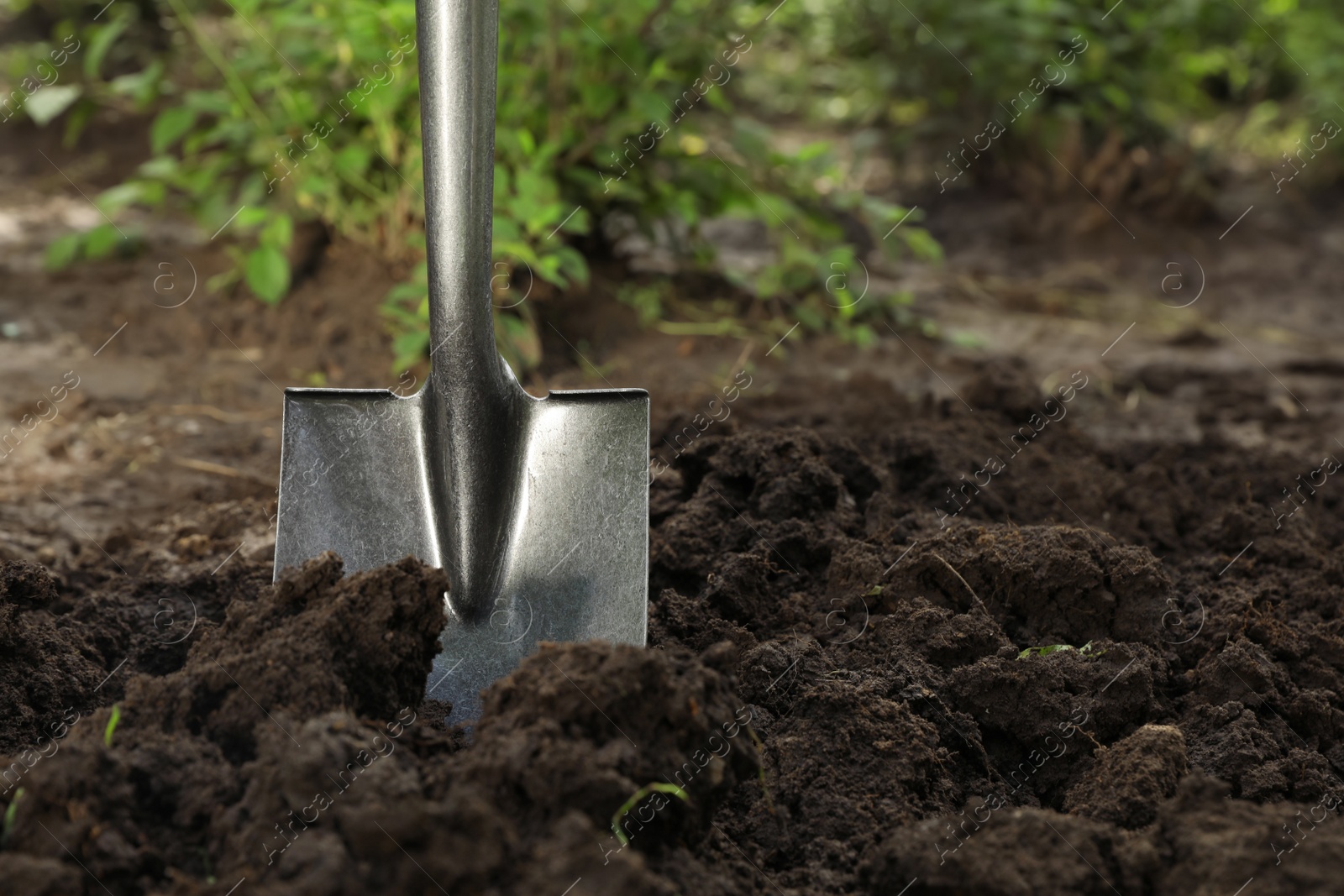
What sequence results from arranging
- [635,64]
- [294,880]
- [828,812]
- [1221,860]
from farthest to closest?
[635,64] → [828,812] → [1221,860] → [294,880]

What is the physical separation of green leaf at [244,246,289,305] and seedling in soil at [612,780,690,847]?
220 cm

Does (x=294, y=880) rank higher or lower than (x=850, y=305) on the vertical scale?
higher

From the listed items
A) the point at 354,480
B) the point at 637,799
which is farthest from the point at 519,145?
the point at 637,799

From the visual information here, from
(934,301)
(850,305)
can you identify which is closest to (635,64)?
(850,305)

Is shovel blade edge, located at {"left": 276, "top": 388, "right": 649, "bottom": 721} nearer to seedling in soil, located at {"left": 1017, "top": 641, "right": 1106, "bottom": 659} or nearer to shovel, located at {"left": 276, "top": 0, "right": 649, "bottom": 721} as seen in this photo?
shovel, located at {"left": 276, "top": 0, "right": 649, "bottom": 721}

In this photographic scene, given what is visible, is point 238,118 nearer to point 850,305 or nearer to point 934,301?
point 850,305

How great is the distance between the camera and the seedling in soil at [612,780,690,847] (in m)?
1.16

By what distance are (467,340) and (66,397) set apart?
1584 millimetres

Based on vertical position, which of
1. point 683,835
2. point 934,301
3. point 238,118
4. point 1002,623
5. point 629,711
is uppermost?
point 629,711

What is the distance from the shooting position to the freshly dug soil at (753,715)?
1141 millimetres

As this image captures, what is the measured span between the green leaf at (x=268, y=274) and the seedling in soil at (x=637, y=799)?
2.20 meters

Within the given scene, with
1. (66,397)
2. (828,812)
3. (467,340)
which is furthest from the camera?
(66,397)

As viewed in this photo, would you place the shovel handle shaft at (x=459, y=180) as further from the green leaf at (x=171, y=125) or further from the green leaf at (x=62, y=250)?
the green leaf at (x=62, y=250)

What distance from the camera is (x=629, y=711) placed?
1.24 meters
